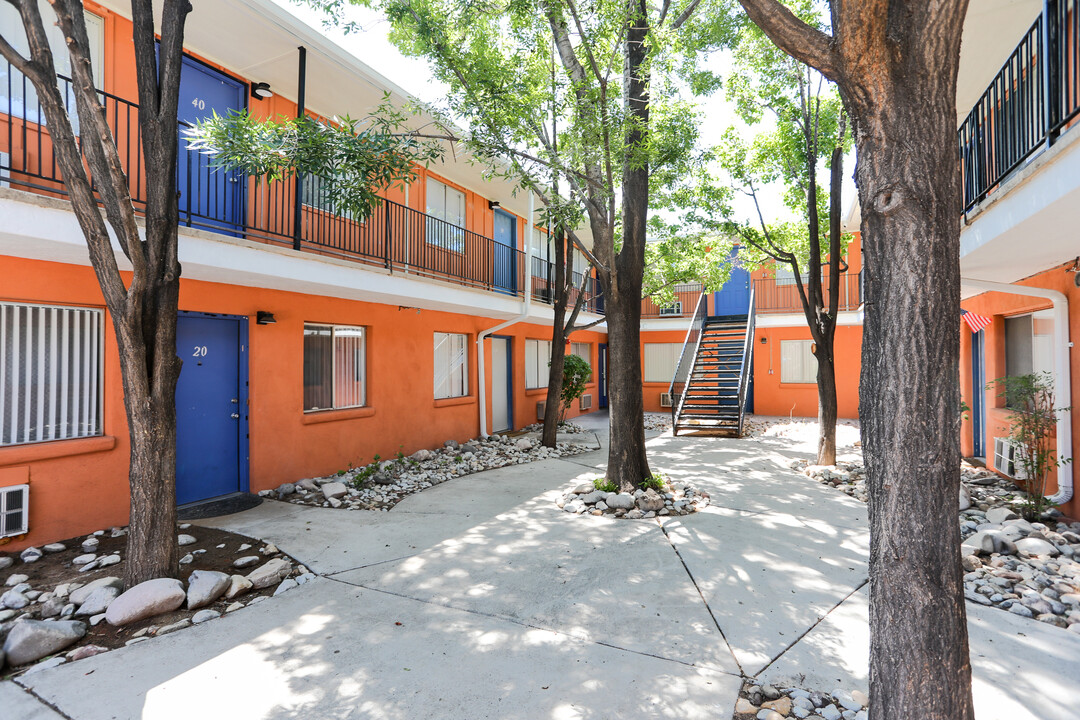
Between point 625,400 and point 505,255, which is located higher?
point 505,255

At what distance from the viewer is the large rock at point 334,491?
6891 mm

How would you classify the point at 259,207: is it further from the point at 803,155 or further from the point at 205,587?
the point at 803,155

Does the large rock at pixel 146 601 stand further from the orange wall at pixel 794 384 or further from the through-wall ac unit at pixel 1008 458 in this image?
the orange wall at pixel 794 384

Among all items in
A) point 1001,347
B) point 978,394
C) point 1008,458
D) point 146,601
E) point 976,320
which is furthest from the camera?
point 978,394

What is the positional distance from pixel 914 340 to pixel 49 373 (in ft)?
23.5

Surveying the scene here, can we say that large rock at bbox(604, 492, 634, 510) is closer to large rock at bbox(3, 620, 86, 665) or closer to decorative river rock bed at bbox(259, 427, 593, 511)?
decorative river rock bed at bbox(259, 427, 593, 511)

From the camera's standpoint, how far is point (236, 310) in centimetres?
679

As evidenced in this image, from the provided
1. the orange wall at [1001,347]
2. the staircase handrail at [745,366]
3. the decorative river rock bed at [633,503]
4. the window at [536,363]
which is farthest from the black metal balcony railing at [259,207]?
the orange wall at [1001,347]

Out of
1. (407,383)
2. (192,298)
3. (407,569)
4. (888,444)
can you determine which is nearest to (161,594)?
(407,569)

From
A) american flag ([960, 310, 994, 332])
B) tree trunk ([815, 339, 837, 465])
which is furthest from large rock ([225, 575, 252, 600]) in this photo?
american flag ([960, 310, 994, 332])

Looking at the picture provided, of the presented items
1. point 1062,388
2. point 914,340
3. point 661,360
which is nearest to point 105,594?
point 914,340

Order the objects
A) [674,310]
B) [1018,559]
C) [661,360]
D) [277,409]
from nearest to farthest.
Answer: [1018,559] → [277,409] → [661,360] → [674,310]

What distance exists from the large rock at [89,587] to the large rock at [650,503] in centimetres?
502

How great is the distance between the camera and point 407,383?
9.74 m
